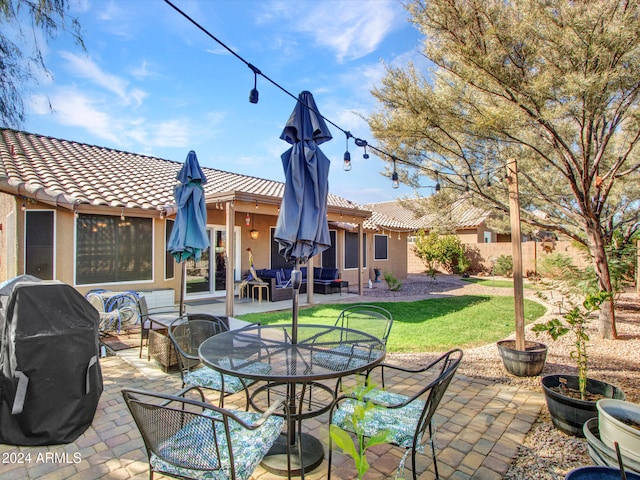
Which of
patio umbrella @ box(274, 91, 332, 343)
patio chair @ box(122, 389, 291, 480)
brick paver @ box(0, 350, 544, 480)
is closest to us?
patio chair @ box(122, 389, 291, 480)

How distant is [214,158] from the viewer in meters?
13.8

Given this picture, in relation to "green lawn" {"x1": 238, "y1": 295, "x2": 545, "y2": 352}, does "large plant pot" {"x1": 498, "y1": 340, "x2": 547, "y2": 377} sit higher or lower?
higher

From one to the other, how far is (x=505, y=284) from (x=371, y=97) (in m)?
13.4

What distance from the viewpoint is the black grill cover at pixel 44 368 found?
2783mm

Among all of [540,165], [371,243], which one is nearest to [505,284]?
[371,243]

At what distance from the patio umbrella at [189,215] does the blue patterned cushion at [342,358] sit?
2.90 meters

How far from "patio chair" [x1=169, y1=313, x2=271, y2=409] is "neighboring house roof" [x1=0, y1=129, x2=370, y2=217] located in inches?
167

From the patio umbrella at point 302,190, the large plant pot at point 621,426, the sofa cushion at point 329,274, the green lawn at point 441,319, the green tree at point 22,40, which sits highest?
the green tree at point 22,40

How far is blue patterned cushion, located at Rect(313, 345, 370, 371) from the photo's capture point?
8.48 ft

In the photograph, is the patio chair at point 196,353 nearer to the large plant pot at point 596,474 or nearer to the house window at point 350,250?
the large plant pot at point 596,474

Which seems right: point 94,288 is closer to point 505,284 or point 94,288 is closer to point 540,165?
point 540,165

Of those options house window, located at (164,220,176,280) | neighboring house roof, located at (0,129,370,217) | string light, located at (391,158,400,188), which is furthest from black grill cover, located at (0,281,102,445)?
house window, located at (164,220,176,280)

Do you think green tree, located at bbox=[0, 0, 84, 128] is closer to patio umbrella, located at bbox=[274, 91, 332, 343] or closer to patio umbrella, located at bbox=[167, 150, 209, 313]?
patio umbrella, located at bbox=[167, 150, 209, 313]

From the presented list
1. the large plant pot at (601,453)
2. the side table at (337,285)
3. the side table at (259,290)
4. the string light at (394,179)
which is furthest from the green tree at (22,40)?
the side table at (337,285)
